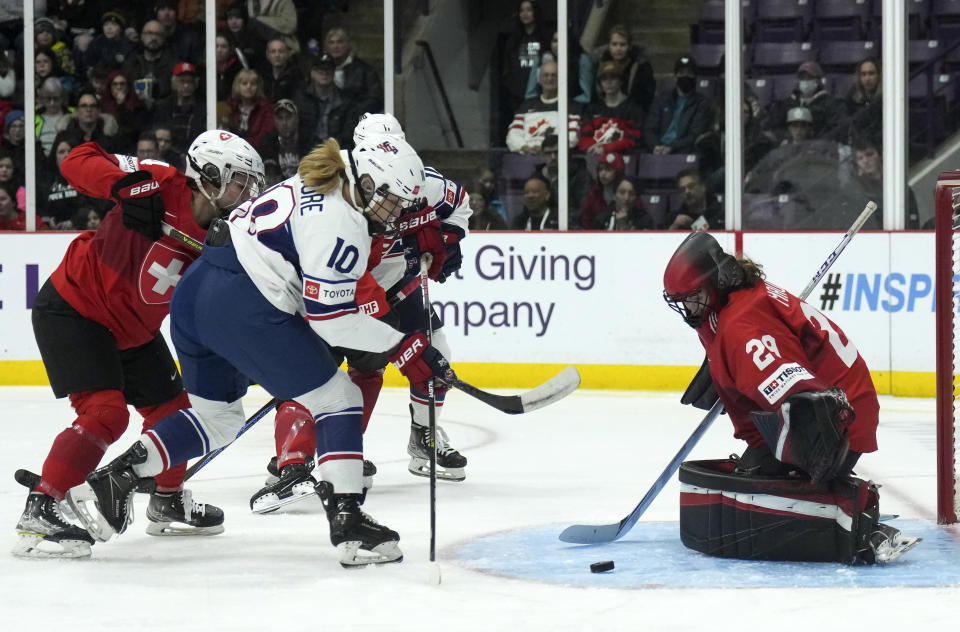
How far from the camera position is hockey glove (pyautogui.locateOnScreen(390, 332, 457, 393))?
3.20 metres

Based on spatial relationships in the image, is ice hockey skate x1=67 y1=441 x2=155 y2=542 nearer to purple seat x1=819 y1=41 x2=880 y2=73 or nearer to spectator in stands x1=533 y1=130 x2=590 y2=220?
spectator in stands x1=533 y1=130 x2=590 y2=220

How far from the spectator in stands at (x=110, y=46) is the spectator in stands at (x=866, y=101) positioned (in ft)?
13.6

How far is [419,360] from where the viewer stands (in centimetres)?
321

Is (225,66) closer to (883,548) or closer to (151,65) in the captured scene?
(151,65)

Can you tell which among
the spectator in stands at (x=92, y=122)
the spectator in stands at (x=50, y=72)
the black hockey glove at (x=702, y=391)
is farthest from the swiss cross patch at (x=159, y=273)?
the spectator in stands at (x=50, y=72)

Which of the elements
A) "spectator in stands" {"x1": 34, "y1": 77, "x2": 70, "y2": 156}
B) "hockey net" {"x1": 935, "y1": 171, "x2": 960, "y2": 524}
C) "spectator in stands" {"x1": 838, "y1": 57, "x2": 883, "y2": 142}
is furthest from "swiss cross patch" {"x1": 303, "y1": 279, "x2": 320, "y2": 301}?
"spectator in stands" {"x1": 34, "y1": 77, "x2": 70, "y2": 156}

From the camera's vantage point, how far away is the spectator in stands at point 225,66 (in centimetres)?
805

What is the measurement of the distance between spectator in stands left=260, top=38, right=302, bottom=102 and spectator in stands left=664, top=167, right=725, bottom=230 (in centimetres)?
235

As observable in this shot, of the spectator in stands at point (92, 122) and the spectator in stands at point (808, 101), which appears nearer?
the spectator in stands at point (808, 101)

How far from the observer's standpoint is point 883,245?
6730 millimetres

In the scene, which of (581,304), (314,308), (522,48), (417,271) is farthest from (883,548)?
(522,48)

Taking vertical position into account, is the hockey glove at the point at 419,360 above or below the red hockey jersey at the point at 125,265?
below

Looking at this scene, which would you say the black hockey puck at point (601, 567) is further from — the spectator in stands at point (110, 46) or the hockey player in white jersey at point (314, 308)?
the spectator in stands at point (110, 46)

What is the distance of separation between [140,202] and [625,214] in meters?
4.36
